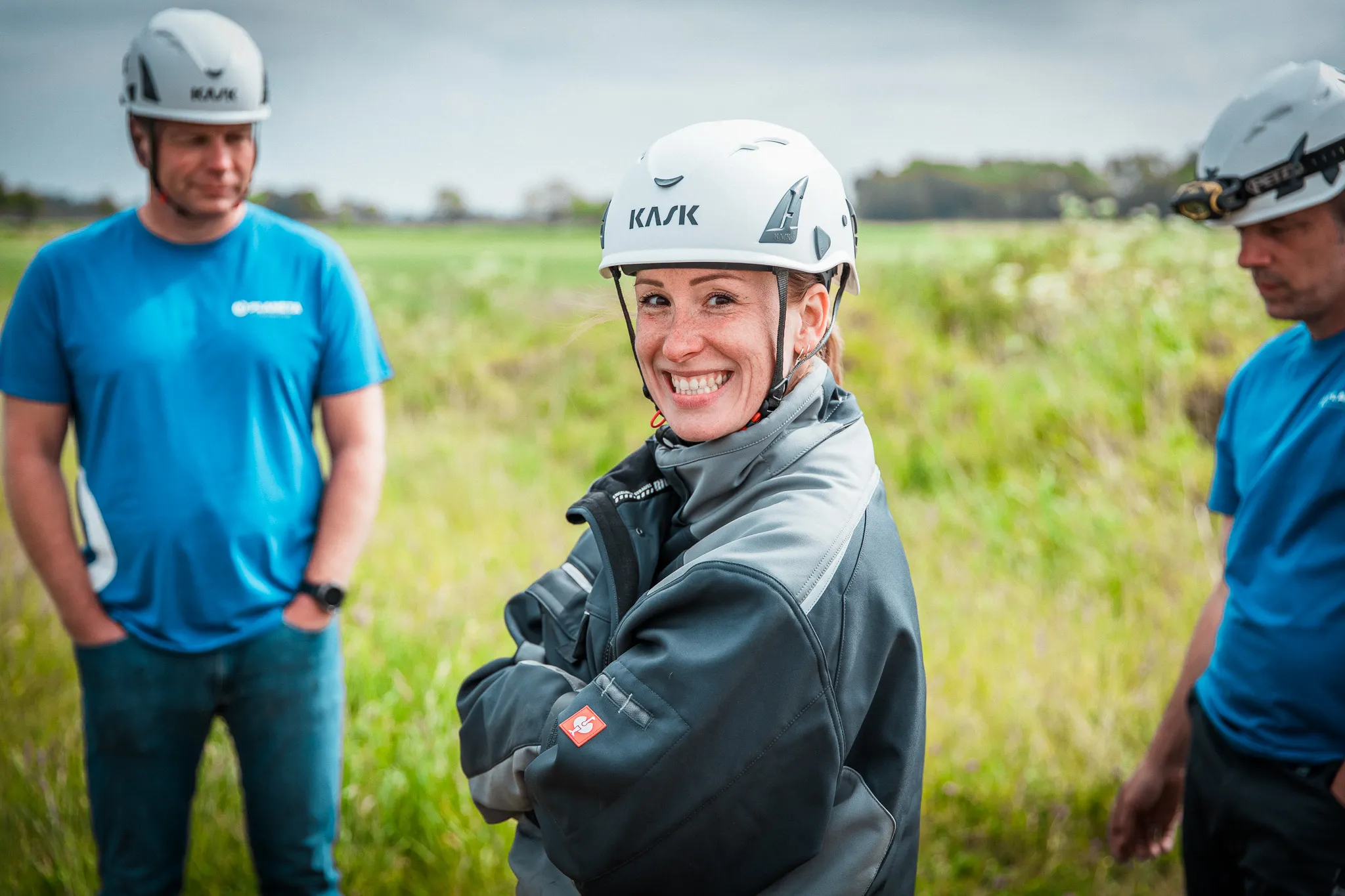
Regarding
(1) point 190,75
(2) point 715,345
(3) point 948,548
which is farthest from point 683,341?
(3) point 948,548

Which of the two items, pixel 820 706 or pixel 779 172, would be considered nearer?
pixel 820 706

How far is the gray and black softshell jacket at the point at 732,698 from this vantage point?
5.07 feet

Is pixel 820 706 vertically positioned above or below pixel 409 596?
above

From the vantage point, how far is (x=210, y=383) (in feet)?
9.87

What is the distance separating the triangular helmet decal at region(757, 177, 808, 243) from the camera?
5.99 feet

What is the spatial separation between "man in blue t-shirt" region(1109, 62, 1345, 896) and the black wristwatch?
255 centimetres

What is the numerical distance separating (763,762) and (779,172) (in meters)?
1.07

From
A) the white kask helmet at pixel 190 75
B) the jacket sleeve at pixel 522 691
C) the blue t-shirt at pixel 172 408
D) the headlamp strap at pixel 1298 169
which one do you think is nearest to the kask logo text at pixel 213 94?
the white kask helmet at pixel 190 75

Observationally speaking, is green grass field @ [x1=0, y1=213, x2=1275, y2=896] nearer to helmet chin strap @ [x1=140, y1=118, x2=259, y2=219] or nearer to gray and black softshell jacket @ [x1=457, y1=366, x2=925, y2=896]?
gray and black softshell jacket @ [x1=457, y1=366, x2=925, y2=896]

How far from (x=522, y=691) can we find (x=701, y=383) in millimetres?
657

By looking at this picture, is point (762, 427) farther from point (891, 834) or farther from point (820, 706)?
point (891, 834)

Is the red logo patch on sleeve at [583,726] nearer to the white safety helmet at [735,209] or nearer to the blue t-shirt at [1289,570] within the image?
the white safety helmet at [735,209]

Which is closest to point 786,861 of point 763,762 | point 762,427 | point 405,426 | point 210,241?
point 763,762

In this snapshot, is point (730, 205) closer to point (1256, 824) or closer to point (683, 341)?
point (683, 341)
